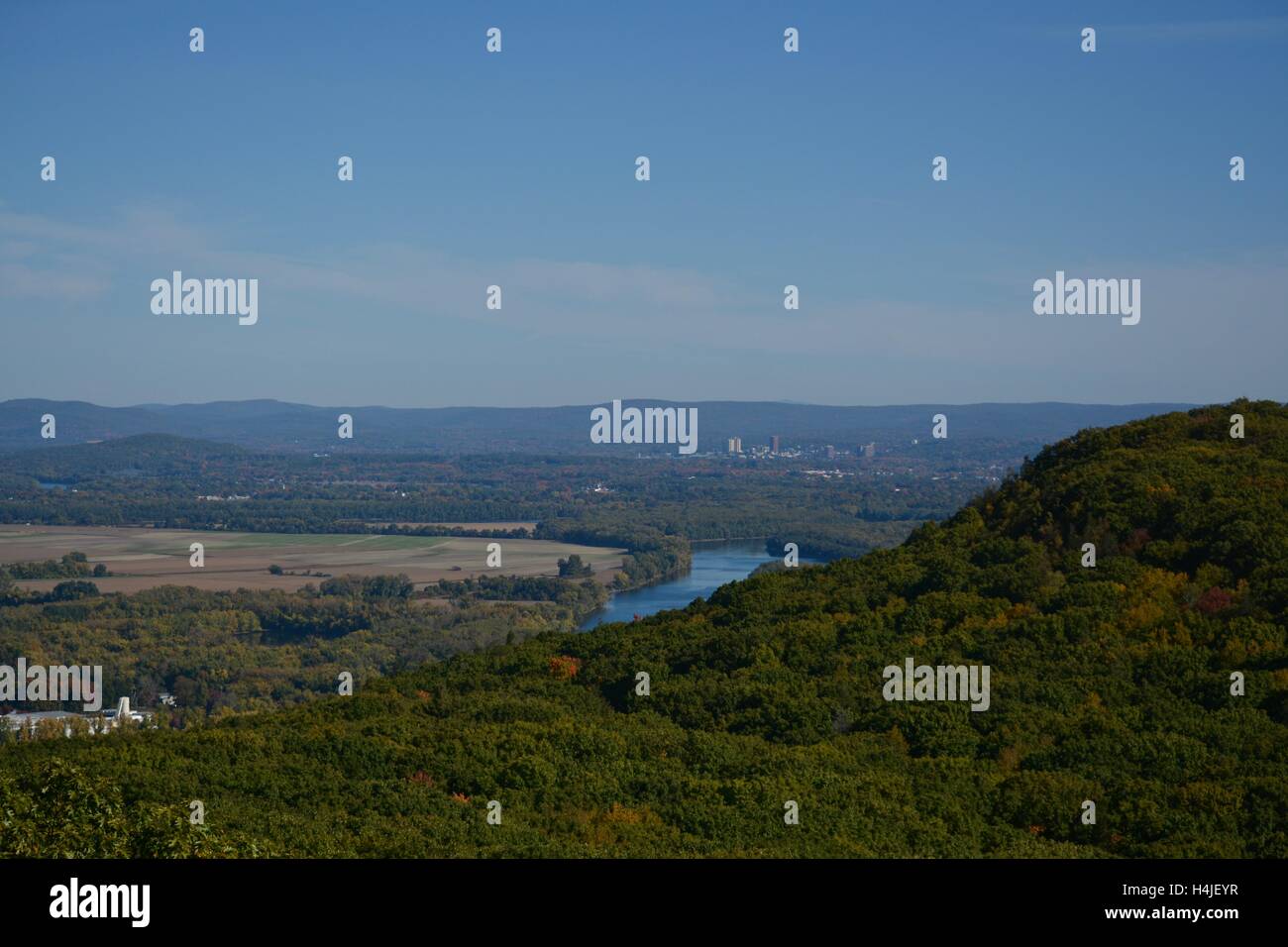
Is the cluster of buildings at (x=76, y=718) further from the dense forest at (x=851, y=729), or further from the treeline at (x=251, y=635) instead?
the dense forest at (x=851, y=729)

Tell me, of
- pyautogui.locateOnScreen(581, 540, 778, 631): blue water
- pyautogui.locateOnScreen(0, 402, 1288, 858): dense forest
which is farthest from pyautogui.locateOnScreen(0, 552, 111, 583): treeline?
pyautogui.locateOnScreen(0, 402, 1288, 858): dense forest

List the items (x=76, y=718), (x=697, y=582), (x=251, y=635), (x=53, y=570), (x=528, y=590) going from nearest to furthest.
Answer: (x=76, y=718)
(x=251, y=635)
(x=528, y=590)
(x=697, y=582)
(x=53, y=570)

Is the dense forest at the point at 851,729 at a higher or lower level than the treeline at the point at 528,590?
higher

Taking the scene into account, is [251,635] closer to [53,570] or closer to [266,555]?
[53,570]

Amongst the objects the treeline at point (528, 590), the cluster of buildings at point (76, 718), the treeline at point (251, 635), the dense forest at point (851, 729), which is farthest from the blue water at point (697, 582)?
the dense forest at point (851, 729)

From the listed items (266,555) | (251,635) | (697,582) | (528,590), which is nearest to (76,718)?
(251,635)
